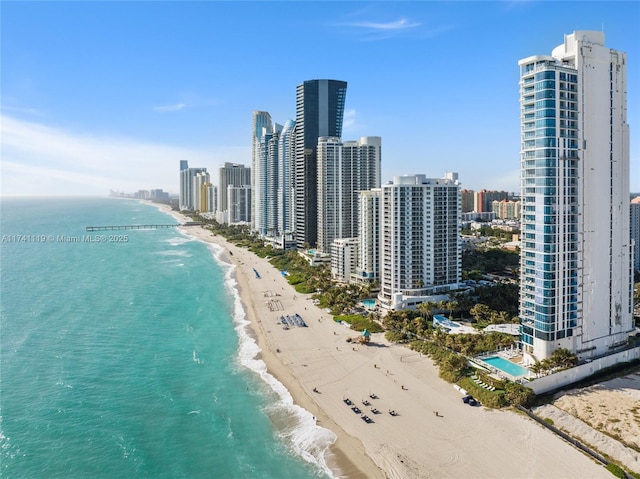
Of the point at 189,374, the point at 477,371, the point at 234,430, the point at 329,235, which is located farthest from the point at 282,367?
the point at 329,235

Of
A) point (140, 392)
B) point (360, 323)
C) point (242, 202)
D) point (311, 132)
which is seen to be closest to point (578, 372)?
point (360, 323)

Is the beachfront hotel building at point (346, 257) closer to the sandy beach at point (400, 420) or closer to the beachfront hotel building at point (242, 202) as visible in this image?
the sandy beach at point (400, 420)

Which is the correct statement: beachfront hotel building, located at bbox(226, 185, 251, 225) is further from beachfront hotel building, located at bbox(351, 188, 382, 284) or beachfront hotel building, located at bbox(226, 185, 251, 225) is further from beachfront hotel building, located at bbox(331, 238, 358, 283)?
beachfront hotel building, located at bbox(351, 188, 382, 284)

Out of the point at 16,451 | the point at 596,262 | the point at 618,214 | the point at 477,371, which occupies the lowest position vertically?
the point at 16,451

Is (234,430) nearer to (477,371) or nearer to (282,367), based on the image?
(282,367)

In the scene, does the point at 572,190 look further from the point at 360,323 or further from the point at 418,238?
the point at 360,323

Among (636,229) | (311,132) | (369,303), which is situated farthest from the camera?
(311,132)
